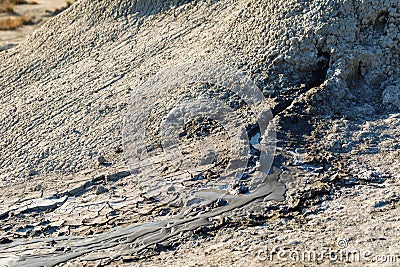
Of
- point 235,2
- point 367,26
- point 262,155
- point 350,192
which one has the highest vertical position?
point 235,2

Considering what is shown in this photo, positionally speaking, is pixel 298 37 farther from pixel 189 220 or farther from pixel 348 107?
pixel 189 220

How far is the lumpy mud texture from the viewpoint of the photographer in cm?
463

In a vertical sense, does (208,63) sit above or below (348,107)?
above

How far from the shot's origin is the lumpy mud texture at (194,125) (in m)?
4.63

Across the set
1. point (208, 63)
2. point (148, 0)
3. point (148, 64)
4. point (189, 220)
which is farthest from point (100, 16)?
point (189, 220)

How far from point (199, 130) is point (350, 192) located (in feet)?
4.76

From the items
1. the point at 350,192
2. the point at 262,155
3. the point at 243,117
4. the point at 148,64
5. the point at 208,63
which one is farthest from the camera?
the point at 148,64

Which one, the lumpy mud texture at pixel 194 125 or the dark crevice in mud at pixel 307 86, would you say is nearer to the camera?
the lumpy mud texture at pixel 194 125

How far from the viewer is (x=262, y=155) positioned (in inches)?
209

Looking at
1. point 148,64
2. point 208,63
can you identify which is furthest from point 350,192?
point 148,64

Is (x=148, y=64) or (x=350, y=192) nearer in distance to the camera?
(x=350, y=192)

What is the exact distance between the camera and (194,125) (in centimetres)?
582

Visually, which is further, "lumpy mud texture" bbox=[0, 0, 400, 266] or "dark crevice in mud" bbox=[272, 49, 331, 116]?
"dark crevice in mud" bbox=[272, 49, 331, 116]

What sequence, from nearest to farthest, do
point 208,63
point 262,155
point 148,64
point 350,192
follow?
point 350,192, point 262,155, point 208,63, point 148,64
